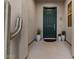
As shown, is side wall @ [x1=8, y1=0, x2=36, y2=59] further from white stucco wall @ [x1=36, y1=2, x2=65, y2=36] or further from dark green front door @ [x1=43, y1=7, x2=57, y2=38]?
dark green front door @ [x1=43, y1=7, x2=57, y2=38]

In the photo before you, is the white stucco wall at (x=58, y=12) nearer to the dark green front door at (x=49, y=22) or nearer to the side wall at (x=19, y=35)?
the dark green front door at (x=49, y=22)

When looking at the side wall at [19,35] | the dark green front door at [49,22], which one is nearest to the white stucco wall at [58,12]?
the dark green front door at [49,22]

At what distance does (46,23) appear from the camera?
→ 33.9ft

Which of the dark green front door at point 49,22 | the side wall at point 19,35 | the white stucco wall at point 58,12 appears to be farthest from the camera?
the dark green front door at point 49,22

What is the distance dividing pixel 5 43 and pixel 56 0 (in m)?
9.17

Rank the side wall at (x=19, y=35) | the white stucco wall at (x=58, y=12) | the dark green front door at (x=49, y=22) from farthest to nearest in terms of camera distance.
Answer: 1. the dark green front door at (x=49, y=22)
2. the white stucco wall at (x=58, y=12)
3. the side wall at (x=19, y=35)

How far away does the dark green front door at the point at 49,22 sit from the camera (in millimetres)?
10242

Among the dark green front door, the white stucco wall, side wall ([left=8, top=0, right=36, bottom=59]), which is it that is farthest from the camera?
the dark green front door

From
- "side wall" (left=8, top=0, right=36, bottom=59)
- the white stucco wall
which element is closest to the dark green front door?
the white stucco wall

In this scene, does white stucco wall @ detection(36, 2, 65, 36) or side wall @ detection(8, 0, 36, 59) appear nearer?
side wall @ detection(8, 0, 36, 59)

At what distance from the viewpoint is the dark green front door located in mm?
10242

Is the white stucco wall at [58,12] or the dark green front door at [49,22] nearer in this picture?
the white stucco wall at [58,12]

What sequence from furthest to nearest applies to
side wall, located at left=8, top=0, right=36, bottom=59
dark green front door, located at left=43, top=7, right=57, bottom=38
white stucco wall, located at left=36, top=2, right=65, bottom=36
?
dark green front door, located at left=43, top=7, right=57, bottom=38 < white stucco wall, located at left=36, top=2, right=65, bottom=36 < side wall, located at left=8, top=0, right=36, bottom=59
